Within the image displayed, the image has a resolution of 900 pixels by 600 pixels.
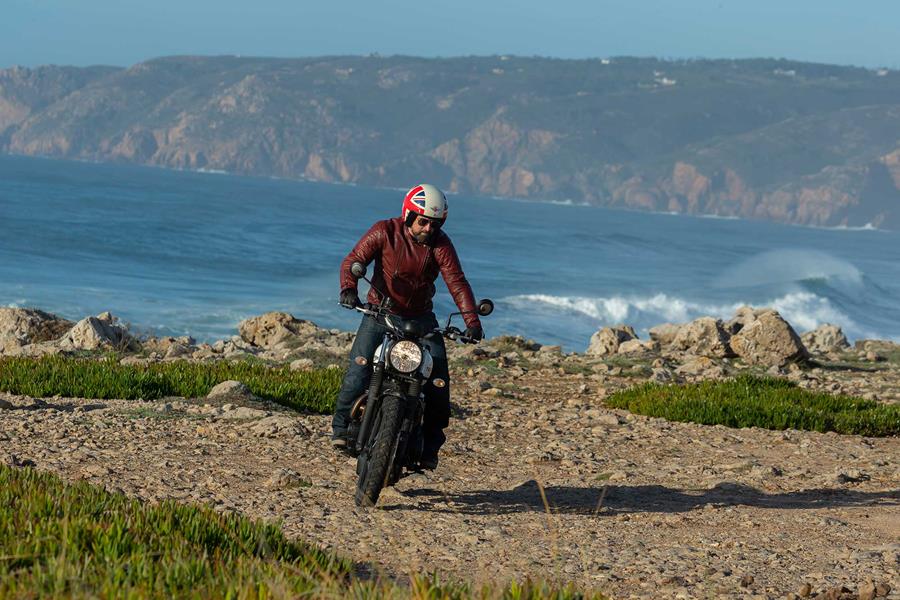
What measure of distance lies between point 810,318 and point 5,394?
151 ft

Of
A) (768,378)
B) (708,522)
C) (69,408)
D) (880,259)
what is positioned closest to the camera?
(708,522)

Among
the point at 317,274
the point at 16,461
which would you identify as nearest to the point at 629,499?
the point at 16,461

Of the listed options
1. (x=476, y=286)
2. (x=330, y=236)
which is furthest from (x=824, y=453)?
(x=330, y=236)

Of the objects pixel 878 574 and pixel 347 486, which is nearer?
pixel 878 574

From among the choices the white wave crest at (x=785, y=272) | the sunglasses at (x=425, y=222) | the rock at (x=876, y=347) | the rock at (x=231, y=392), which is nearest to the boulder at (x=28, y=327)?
the rock at (x=231, y=392)

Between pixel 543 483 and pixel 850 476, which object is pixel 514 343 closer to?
pixel 850 476

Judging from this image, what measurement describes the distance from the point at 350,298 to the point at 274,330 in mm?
10570

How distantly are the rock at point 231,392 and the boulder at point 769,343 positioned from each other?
848cm

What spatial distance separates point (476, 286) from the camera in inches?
2312

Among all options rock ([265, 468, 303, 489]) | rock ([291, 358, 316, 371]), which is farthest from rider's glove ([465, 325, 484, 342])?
rock ([291, 358, 316, 371])

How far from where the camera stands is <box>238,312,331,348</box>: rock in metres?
17.9

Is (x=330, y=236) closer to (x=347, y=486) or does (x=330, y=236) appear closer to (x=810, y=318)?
(x=810, y=318)

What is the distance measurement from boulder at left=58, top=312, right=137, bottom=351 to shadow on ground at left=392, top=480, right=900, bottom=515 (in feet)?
27.7

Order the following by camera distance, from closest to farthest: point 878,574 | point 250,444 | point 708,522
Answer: point 878,574, point 708,522, point 250,444
